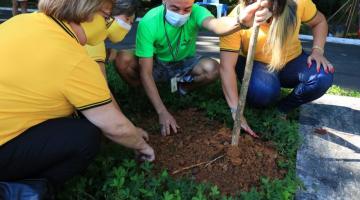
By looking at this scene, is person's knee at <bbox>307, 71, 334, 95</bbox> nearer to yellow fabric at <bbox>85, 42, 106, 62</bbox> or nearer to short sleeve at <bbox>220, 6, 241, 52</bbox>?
short sleeve at <bbox>220, 6, 241, 52</bbox>

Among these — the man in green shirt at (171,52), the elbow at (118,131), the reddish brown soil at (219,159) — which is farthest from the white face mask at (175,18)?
the elbow at (118,131)

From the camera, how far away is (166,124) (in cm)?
298

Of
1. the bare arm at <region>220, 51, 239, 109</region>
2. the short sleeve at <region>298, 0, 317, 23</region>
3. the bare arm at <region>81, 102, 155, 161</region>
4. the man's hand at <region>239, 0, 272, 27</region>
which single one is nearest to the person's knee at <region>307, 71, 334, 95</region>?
the short sleeve at <region>298, 0, 317, 23</region>

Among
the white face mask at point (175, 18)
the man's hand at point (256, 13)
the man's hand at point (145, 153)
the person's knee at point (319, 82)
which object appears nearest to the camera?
the man's hand at point (256, 13)

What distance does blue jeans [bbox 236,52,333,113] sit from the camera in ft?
10.5

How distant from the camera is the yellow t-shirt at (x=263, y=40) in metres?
2.98

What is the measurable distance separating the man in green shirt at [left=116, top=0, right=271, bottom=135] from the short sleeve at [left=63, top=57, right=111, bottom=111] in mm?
992

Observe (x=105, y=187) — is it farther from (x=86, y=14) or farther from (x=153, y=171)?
(x=86, y=14)

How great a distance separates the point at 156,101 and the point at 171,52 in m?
0.50

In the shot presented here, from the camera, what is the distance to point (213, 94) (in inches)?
149

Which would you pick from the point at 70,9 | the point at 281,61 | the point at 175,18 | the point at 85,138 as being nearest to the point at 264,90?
the point at 281,61

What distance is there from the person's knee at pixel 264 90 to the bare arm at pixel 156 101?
68cm

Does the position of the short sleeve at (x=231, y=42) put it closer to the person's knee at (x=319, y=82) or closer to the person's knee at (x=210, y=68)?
the person's knee at (x=210, y=68)

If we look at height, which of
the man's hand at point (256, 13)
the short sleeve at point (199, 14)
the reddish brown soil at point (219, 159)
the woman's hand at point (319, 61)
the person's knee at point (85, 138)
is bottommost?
the reddish brown soil at point (219, 159)
